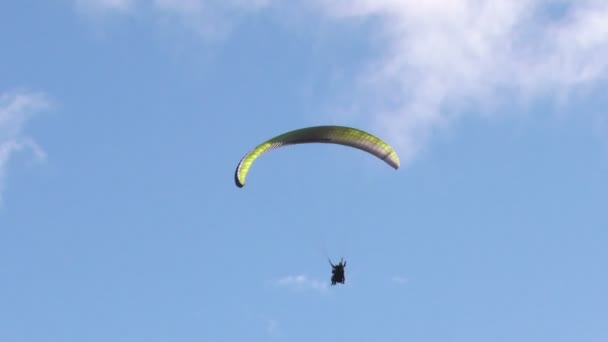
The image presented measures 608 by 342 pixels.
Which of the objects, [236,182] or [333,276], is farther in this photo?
[333,276]

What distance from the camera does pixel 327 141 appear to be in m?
81.8

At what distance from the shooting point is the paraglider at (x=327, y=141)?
254 ft

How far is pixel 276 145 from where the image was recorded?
259 ft

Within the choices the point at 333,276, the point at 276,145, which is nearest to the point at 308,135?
the point at 276,145

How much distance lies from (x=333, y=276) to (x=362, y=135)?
28.1 ft

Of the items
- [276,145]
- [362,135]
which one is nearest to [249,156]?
[276,145]

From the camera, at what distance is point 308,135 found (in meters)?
80.4

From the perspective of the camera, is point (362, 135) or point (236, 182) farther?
point (362, 135)

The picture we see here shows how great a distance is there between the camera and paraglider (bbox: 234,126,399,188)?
77562 mm

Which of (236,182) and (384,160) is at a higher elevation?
(384,160)

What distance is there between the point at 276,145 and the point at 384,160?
23.5 ft

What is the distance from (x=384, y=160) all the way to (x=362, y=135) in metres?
2.56

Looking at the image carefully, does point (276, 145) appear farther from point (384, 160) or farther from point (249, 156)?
point (384, 160)

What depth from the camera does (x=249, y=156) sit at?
255 feet
